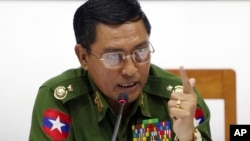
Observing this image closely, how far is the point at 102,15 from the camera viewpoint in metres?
1.35

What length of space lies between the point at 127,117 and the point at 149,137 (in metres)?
0.10

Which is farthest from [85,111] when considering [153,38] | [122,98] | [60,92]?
[153,38]

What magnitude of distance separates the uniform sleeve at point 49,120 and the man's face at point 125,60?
18 cm

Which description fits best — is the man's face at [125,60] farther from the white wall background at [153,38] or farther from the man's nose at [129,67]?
the white wall background at [153,38]

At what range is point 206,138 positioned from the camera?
1.45 metres

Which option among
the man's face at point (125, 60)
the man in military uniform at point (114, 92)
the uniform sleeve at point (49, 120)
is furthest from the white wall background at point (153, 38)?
the man's face at point (125, 60)

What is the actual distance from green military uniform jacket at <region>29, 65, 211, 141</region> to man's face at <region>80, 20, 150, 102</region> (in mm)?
127

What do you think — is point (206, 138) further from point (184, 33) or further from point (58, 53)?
point (58, 53)

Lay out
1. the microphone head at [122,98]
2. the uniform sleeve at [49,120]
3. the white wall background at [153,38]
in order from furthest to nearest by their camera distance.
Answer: the white wall background at [153,38] → the uniform sleeve at [49,120] → the microphone head at [122,98]

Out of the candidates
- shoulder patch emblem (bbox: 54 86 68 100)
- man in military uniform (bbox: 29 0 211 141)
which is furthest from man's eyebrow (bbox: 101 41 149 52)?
shoulder patch emblem (bbox: 54 86 68 100)

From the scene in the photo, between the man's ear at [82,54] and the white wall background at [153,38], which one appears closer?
the man's ear at [82,54]

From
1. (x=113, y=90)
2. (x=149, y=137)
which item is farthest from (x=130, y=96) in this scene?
(x=149, y=137)

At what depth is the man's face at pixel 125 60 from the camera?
132 centimetres

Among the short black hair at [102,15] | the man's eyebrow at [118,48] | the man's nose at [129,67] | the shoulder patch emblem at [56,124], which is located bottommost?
the shoulder patch emblem at [56,124]
